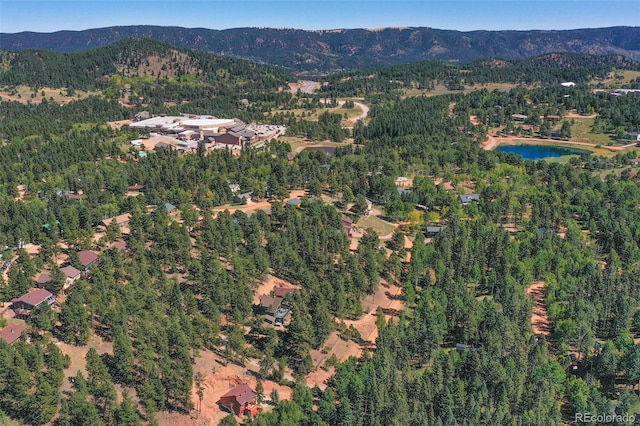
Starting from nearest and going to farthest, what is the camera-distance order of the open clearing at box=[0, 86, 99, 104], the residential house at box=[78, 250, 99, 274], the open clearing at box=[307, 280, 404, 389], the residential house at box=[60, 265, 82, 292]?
the open clearing at box=[307, 280, 404, 389] → the residential house at box=[60, 265, 82, 292] → the residential house at box=[78, 250, 99, 274] → the open clearing at box=[0, 86, 99, 104]

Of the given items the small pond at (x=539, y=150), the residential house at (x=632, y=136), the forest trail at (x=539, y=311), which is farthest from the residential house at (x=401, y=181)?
the residential house at (x=632, y=136)

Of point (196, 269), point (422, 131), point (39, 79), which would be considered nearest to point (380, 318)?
point (196, 269)

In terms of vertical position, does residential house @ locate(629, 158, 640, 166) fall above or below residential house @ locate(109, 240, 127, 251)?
above

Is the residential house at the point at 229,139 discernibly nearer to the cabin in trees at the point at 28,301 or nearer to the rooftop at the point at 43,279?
the rooftop at the point at 43,279

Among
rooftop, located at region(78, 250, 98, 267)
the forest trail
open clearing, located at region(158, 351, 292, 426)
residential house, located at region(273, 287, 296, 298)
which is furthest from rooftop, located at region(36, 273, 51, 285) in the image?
the forest trail

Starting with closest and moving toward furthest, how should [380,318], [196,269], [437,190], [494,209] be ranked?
[380,318], [196,269], [494,209], [437,190]

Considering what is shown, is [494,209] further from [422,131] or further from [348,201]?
[422,131]

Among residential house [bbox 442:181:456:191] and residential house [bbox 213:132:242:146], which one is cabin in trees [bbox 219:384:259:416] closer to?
residential house [bbox 442:181:456:191]
